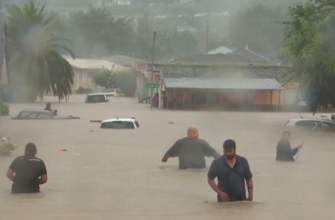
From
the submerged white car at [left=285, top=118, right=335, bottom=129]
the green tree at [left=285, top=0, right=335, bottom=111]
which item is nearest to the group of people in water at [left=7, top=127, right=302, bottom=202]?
the green tree at [left=285, top=0, right=335, bottom=111]

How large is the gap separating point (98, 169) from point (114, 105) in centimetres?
3984

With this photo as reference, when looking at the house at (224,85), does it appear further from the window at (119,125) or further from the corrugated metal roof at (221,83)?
the window at (119,125)

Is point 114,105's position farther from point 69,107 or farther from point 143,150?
point 143,150

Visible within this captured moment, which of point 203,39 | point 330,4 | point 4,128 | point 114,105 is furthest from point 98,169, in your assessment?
point 114,105

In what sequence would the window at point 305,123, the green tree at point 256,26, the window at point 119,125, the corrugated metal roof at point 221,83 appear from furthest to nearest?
the corrugated metal roof at point 221,83 → the window at point 305,123 → the window at point 119,125 → the green tree at point 256,26

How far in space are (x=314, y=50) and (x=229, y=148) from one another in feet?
78.2

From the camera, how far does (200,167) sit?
16.5 m

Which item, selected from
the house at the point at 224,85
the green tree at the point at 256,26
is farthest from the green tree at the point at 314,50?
the green tree at the point at 256,26

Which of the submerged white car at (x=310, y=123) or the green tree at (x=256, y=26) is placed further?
the submerged white car at (x=310, y=123)

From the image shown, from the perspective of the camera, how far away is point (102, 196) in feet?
44.7

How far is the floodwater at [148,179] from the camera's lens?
37.8 ft

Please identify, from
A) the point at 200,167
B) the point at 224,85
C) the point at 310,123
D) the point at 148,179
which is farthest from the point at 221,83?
the point at 200,167

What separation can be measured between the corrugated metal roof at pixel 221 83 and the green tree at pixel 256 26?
1274 inches

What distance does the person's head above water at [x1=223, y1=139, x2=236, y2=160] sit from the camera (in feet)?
34.3
